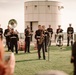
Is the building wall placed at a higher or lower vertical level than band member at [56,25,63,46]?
higher

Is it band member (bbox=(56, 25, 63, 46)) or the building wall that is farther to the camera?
the building wall

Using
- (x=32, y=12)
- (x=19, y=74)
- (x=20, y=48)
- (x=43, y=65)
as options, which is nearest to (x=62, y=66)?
(x=43, y=65)

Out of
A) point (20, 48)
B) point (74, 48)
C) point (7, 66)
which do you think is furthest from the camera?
point (20, 48)

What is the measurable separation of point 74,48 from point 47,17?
43401 millimetres

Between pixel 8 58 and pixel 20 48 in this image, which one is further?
pixel 20 48

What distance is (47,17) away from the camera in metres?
47.6

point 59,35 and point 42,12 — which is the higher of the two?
point 42,12

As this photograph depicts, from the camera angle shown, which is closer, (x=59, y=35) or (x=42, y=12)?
(x=59, y=35)

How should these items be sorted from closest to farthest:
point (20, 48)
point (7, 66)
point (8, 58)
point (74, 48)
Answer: point (7, 66)
point (8, 58)
point (74, 48)
point (20, 48)

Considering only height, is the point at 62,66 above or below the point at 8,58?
below

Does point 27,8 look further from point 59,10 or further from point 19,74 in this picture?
point 19,74

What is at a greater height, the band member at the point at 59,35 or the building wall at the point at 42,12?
the building wall at the point at 42,12

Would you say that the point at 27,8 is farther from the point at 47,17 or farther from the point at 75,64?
the point at 75,64

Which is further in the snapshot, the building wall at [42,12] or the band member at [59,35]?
the building wall at [42,12]
